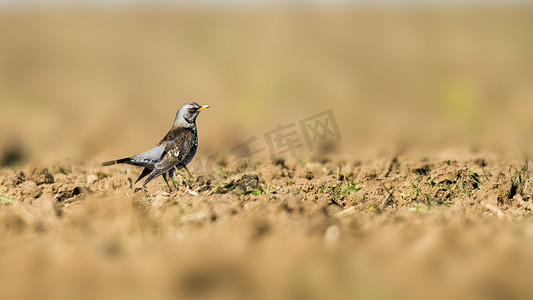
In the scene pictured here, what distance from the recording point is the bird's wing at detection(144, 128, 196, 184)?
5898 millimetres

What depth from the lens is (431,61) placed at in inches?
1033

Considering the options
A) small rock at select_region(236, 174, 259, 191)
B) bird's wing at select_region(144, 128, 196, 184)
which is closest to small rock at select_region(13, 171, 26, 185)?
bird's wing at select_region(144, 128, 196, 184)

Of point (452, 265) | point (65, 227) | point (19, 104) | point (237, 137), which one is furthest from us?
point (19, 104)

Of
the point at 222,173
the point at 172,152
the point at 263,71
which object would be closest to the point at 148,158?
the point at 172,152

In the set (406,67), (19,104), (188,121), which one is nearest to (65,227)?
(188,121)

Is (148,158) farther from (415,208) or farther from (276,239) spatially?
(276,239)

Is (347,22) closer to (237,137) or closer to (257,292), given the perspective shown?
(237,137)

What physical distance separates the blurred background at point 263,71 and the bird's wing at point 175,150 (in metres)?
7.35

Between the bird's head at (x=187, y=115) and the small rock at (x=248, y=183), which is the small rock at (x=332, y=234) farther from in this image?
the bird's head at (x=187, y=115)

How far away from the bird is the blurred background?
7.11 metres

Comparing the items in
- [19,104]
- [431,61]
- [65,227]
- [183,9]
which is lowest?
[431,61]

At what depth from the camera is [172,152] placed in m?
6.14

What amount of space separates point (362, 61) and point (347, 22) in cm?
501

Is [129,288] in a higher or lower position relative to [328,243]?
higher
